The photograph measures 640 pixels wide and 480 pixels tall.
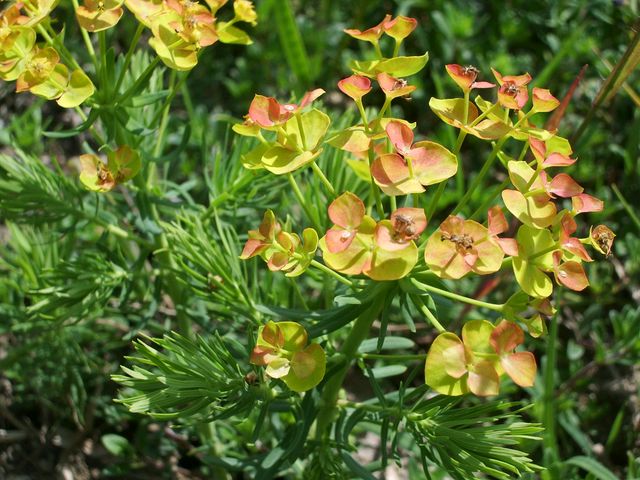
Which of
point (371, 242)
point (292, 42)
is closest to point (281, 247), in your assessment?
point (371, 242)

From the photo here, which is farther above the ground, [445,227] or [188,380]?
[445,227]

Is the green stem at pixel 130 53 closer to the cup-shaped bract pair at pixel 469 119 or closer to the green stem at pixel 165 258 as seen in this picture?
the green stem at pixel 165 258

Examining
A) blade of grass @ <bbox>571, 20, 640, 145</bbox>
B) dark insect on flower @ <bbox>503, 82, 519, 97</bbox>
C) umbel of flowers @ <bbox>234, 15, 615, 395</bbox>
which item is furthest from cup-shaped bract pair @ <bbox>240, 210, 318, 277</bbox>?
blade of grass @ <bbox>571, 20, 640, 145</bbox>

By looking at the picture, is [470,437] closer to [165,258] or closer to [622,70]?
→ [165,258]

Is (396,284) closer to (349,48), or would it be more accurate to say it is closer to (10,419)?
(10,419)

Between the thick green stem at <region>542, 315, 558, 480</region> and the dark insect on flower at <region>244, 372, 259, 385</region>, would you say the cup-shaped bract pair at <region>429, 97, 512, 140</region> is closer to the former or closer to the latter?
the dark insect on flower at <region>244, 372, 259, 385</region>

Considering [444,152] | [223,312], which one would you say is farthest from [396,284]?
[223,312]

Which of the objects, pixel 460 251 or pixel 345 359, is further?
pixel 345 359
